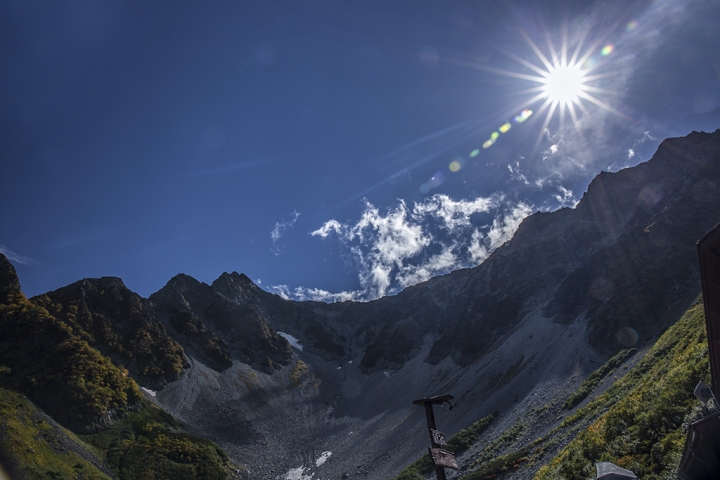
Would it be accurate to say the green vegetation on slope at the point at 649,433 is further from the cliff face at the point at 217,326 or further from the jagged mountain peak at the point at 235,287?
the jagged mountain peak at the point at 235,287

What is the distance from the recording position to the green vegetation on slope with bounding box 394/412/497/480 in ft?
146

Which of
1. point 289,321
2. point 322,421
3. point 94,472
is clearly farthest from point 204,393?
point 289,321

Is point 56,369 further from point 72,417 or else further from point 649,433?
point 649,433

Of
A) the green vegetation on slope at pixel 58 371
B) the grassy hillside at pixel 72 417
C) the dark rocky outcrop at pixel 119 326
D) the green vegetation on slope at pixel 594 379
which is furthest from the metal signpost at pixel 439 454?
the dark rocky outcrop at pixel 119 326

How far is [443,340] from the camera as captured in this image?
116812 millimetres

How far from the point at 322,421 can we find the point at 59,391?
57.8 meters

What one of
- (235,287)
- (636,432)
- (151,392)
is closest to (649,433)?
(636,432)

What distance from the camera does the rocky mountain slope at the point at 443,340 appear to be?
2431 inches

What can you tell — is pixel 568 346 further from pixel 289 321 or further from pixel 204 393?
pixel 289 321

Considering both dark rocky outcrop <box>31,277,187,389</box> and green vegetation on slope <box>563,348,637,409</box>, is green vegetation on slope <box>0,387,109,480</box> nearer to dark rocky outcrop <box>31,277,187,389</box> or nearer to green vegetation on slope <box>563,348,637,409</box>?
dark rocky outcrop <box>31,277,187,389</box>

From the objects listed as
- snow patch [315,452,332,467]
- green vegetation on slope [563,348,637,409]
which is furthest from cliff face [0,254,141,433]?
green vegetation on slope [563,348,637,409]

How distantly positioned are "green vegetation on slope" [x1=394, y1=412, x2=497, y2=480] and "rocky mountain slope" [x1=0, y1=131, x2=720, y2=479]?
285cm

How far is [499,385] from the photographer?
66438mm

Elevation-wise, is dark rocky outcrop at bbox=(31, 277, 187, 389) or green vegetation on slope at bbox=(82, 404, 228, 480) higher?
dark rocky outcrop at bbox=(31, 277, 187, 389)
